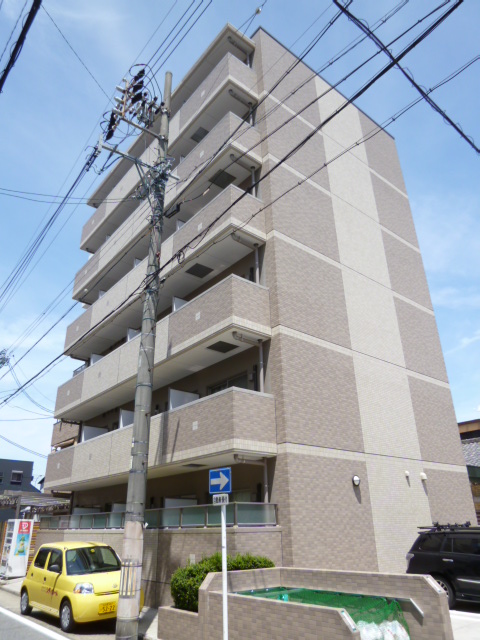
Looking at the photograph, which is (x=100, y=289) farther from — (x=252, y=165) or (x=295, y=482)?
(x=295, y=482)

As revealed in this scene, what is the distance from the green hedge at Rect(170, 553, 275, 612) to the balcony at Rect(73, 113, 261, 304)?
12269 millimetres

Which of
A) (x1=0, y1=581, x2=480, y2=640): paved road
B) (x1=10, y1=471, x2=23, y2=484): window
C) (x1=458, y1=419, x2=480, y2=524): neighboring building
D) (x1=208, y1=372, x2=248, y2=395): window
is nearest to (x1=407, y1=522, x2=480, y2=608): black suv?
(x1=0, y1=581, x2=480, y2=640): paved road

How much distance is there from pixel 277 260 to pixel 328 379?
397cm

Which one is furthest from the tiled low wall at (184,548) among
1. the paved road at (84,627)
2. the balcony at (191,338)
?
the balcony at (191,338)

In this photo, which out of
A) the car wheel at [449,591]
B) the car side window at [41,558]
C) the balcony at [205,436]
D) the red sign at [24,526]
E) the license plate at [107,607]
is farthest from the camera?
the red sign at [24,526]

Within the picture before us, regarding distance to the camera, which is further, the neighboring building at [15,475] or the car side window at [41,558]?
the neighboring building at [15,475]

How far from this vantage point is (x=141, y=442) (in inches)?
384

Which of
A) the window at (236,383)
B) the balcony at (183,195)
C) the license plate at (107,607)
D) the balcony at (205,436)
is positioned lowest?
the license plate at (107,607)

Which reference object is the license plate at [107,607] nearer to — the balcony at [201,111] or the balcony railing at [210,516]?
the balcony railing at [210,516]

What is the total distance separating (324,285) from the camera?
1603 centimetres

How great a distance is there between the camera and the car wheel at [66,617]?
970cm

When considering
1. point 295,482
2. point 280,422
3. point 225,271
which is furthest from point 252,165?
point 295,482

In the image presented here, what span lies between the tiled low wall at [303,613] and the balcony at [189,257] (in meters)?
9.59

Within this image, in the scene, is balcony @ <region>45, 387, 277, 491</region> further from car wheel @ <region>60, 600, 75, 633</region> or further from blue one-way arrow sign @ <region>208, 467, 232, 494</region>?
car wheel @ <region>60, 600, 75, 633</region>
